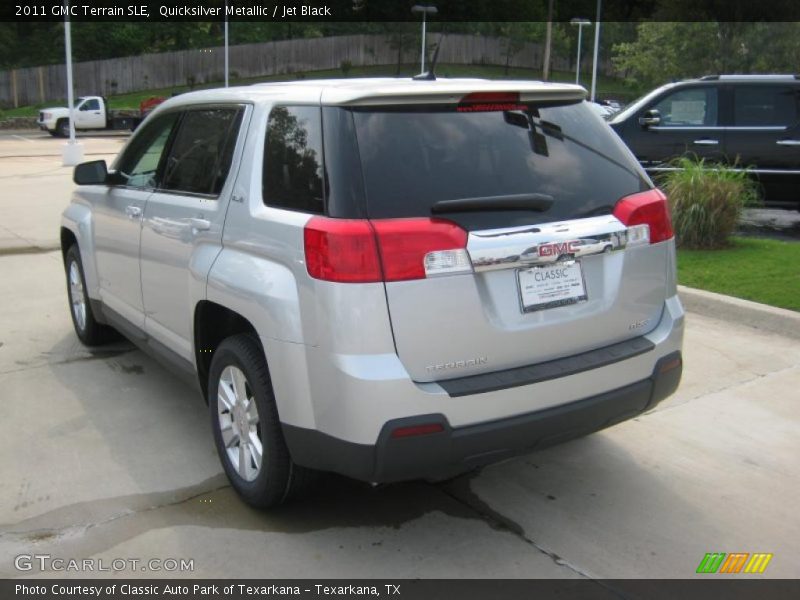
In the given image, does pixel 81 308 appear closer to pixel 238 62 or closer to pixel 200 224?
pixel 200 224

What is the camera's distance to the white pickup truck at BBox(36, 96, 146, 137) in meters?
36.1

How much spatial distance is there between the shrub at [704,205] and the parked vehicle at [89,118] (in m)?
30.0

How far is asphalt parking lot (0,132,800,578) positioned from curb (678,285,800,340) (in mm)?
939

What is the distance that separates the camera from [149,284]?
14.6 ft

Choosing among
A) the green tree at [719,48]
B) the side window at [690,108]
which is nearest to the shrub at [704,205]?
the side window at [690,108]

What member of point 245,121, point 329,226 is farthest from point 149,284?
point 329,226

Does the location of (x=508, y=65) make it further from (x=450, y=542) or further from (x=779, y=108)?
(x=450, y=542)

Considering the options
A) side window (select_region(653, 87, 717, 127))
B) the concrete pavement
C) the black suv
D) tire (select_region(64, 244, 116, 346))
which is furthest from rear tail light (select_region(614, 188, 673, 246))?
the concrete pavement

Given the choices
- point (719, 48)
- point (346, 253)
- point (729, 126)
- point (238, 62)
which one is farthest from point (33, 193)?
point (238, 62)

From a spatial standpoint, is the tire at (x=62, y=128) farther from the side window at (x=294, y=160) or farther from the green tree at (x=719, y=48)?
the side window at (x=294, y=160)

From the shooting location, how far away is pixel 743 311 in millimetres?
6418

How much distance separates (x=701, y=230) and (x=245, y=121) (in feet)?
19.5

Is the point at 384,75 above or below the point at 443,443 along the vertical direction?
above

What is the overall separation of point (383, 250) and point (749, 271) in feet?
18.3
